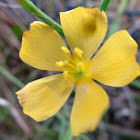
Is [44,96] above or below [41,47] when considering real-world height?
below

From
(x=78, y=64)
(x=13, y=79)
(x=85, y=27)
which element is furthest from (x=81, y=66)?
(x=13, y=79)

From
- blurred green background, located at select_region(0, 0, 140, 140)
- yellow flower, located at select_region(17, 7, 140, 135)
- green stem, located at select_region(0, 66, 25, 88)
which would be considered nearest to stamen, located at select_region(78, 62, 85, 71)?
yellow flower, located at select_region(17, 7, 140, 135)

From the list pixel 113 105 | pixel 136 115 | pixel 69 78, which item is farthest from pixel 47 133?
pixel 69 78

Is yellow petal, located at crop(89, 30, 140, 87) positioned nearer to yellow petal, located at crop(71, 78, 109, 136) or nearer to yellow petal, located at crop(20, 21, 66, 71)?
yellow petal, located at crop(71, 78, 109, 136)

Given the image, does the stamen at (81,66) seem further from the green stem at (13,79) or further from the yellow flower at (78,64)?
the green stem at (13,79)

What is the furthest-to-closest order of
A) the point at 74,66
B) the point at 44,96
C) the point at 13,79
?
the point at 13,79, the point at 74,66, the point at 44,96

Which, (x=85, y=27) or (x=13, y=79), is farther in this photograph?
(x=13, y=79)

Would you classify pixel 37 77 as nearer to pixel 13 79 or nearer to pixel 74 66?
pixel 13 79
